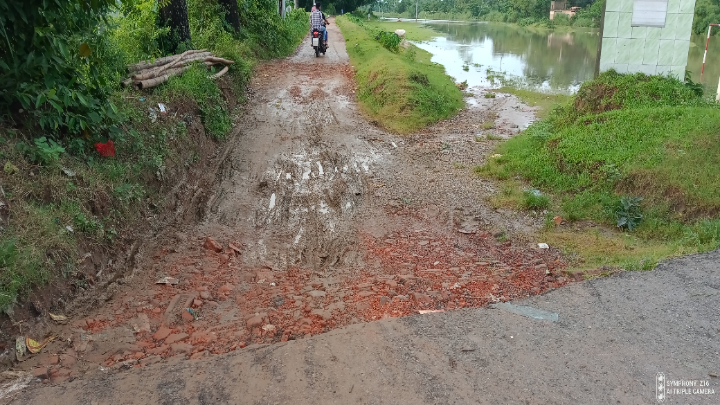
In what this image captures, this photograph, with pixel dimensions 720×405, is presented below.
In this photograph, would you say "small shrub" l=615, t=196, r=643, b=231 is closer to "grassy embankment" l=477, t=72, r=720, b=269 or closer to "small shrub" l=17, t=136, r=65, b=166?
"grassy embankment" l=477, t=72, r=720, b=269

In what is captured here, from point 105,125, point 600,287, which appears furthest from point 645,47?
point 105,125

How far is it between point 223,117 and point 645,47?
25.3 feet

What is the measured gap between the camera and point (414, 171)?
8273 mm

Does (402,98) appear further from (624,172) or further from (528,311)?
(528,311)

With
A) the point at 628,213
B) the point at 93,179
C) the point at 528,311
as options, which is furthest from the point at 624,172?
the point at 93,179

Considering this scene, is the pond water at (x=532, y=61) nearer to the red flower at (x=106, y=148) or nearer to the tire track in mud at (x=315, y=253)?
the tire track in mud at (x=315, y=253)

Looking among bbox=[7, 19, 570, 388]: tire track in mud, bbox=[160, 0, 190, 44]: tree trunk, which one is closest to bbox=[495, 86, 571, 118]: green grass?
bbox=[7, 19, 570, 388]: tire track in mud

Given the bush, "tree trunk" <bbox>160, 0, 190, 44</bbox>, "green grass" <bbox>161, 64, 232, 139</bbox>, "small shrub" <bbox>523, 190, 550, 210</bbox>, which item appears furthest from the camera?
"tree trunk" <bbox>160, 0, 190, 44</bbox>

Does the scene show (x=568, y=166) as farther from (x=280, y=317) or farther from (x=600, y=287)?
(x=280, y=317)

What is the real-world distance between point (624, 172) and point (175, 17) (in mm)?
8580

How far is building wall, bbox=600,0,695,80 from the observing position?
893 cm

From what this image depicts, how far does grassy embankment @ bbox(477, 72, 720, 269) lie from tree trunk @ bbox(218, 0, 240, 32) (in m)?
9.99

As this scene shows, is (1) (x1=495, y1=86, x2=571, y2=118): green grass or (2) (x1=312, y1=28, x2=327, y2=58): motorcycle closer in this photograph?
(1) (x1=495, y1=86, x2=571, y2=118): green grass

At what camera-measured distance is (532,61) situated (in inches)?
935
